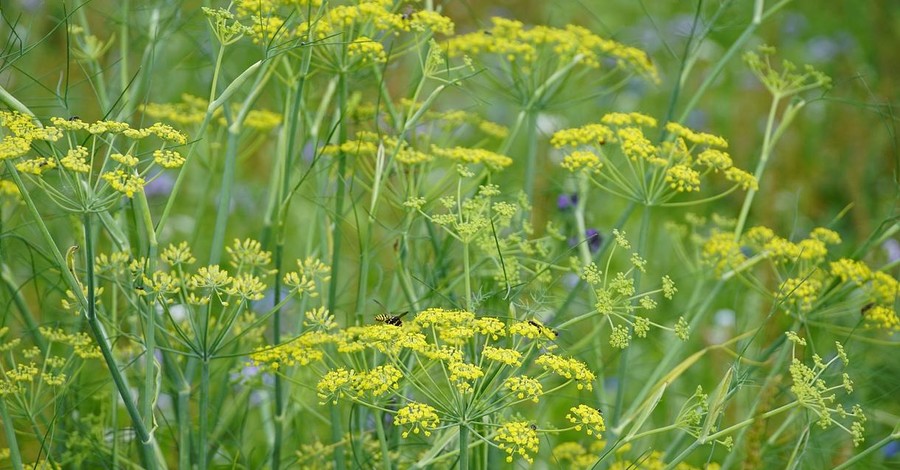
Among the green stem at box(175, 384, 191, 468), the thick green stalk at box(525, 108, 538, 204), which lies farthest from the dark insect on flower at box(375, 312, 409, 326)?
the thick green stalk at box(525, 108, 538, 204)

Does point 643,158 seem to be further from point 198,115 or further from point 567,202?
point 198,115

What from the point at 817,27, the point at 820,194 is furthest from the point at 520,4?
the point at 820,194

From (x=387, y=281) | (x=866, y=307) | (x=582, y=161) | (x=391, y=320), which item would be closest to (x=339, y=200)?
(x=391, y=320)

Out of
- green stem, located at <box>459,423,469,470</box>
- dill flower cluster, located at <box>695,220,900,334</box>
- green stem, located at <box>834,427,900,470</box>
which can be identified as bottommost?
green stem, located at <box>834,427,900,470</box>

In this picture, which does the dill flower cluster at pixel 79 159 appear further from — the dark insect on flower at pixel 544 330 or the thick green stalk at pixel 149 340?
the dark insect on flower at pixel 544 330

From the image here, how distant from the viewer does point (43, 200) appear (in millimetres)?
3066

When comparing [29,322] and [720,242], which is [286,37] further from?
[720,242]

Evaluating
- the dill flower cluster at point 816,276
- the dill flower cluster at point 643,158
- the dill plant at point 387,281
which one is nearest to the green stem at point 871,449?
the dill plant at point 387,281

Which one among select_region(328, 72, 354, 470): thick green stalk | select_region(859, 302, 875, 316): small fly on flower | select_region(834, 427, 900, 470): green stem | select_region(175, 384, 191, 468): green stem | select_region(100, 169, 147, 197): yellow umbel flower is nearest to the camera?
select_region(100, 169, 147, 197): yellow umbel flower

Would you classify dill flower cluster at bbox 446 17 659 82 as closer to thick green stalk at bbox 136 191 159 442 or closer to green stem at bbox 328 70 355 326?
green stem at bbox 328 70 355 326

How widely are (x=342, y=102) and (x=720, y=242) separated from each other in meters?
1.13

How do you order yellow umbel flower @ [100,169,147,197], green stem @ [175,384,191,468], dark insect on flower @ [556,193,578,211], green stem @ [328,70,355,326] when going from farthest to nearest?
1. dark insect on flower @ [556,193,578,211]
2. green stem @ [328,70,355,326]
3. green stem @ [175,384,191,468]
4. yellow umbel flower @ [100,169,147,197]

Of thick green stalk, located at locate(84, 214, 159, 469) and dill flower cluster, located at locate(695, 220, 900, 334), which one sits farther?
dill flower cluster, located at locate(695, 220, 900, 334)

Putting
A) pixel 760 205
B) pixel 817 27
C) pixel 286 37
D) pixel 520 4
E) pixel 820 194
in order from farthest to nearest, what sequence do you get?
pixel 520 4
pixel 817 27
pixel 820 194
pixel 760 205
pixel 286 37
